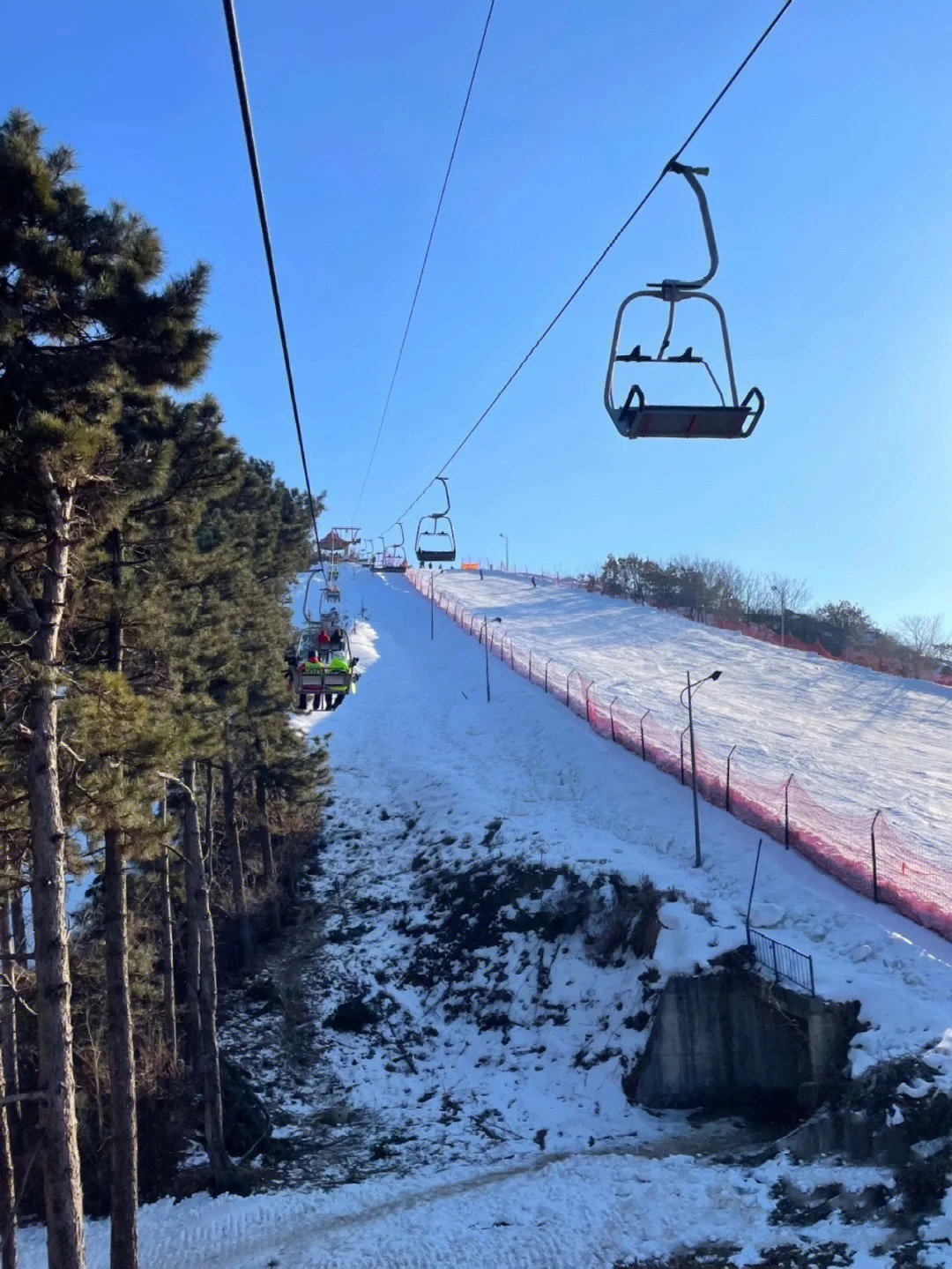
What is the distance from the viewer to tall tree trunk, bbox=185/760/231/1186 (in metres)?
19.2

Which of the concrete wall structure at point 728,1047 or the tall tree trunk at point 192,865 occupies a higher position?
the tall tree trunk at point 192,865

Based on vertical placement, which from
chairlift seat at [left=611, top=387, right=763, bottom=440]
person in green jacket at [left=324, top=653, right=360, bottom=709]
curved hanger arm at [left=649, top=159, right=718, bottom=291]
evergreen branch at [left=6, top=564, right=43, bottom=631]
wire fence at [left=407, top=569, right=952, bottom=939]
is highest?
curved hanger arm at [left=649, top=159, right=718, bottom=291]

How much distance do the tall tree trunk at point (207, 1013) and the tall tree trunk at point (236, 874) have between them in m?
7.30

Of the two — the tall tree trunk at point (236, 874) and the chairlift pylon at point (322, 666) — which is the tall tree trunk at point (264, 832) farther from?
the chairlift pylon at point (322, 666)

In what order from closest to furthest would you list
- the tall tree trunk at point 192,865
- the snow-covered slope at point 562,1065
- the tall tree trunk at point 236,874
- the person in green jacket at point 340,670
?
the snow-covered slope at point 562,1065, the tall tree trunk at point 192,865, the person in green jacket at point 340,670, the tall tree trunk at point 236,874

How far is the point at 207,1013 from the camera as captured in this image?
19438 millimetres

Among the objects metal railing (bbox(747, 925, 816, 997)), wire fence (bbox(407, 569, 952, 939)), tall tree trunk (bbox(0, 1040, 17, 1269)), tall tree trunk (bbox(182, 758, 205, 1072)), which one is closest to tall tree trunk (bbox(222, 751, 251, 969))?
tall tree trunk (bbox(182, 758, 205, 1072))

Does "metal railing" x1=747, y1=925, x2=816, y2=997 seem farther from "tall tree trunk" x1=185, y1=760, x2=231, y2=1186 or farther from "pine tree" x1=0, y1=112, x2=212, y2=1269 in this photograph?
"pine tree" x1=0, y1=112, x2=212, y2=1269

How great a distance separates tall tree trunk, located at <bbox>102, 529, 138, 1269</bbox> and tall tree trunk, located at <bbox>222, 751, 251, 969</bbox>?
41.1 feet

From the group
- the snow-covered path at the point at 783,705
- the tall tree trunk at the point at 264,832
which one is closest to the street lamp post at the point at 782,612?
the snow-covered path at the point at 783,705

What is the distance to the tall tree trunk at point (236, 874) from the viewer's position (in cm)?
2814

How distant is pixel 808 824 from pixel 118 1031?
1859 cm

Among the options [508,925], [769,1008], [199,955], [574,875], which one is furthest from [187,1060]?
[769,1008]

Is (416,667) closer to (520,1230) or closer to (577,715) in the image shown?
(577,715)
